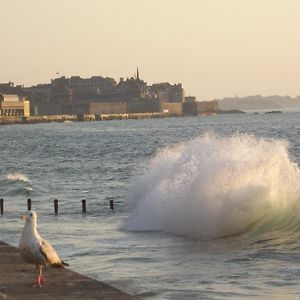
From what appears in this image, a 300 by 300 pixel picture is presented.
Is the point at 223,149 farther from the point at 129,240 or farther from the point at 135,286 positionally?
the point at 135,286

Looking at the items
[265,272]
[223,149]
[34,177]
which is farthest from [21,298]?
[34,177]

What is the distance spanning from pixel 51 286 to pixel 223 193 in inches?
434

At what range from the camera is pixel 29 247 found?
12.8 m

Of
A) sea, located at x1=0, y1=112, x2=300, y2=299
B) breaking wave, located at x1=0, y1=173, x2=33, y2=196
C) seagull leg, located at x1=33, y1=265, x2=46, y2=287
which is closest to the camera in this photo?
seagull leg, located at x1=33, y1=265, x2=46, y2=287

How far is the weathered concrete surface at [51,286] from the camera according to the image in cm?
1256

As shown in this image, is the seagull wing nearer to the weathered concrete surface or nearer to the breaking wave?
the weathered concrete surface

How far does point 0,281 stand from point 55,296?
1339 millimetres

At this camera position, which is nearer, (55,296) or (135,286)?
(55,296)

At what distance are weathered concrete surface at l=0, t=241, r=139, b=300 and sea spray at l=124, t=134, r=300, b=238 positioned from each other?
7992 mm

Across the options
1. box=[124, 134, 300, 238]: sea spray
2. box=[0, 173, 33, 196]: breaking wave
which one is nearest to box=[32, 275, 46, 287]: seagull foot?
Result: box=[124, 134, 300, 238]: sea spray

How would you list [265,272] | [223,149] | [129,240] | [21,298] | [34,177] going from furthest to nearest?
1. [34,177]
2. [223,149]
3. [129,240]
4. [265,272]
5. [21,298]

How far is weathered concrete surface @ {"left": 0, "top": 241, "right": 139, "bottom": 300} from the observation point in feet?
41.2

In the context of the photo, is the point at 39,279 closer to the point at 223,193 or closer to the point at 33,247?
the point at 33,247

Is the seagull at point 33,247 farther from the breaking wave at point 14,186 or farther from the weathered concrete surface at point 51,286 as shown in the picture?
the breaking wave at point 14,186
